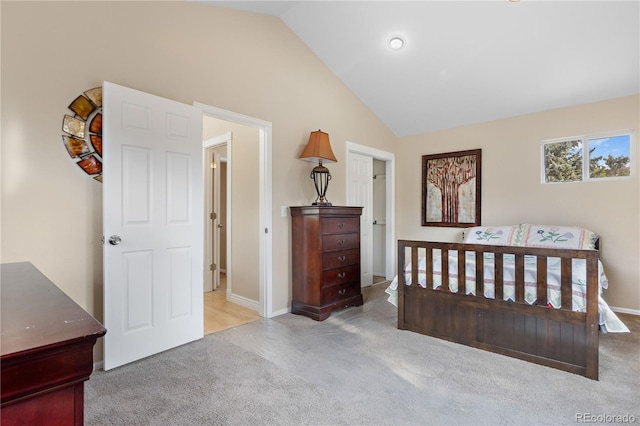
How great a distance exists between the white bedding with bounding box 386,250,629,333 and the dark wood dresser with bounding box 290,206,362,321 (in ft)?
2.14

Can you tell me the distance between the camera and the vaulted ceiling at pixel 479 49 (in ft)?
9.39

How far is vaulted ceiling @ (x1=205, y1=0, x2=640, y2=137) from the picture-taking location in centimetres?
286

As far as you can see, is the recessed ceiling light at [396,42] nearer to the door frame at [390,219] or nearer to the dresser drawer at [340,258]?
the door frame at [390,219]

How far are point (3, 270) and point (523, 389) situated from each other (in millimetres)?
2709

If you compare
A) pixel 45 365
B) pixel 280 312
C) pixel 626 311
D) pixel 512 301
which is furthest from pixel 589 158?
pixel 45 365

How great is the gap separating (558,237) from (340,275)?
7.79 feet

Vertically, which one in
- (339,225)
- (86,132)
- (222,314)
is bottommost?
(222,314)

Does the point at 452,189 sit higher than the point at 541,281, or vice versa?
the point at 452,189

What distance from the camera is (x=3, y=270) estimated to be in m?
1.36

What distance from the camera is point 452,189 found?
458cm

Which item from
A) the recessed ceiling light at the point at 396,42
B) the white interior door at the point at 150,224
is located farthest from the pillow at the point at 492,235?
the white interior door at the point at 150,224

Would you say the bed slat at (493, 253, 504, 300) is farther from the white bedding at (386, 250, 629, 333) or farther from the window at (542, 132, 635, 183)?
the window at (542, 132, 635, 183)

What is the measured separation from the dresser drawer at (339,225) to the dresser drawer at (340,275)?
393 millimetres

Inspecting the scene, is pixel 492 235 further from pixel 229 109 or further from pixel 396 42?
pixel 229 109
